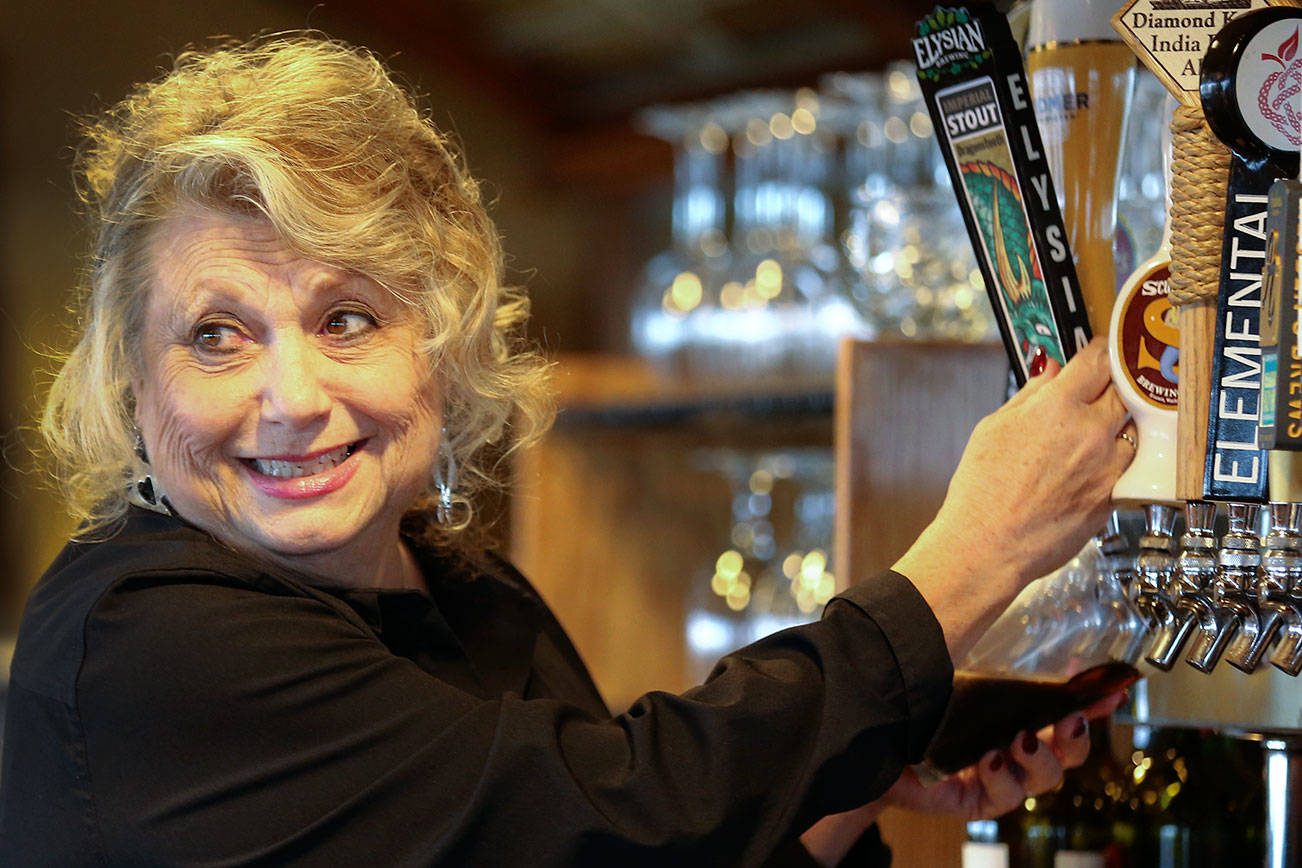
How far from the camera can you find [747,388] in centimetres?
225

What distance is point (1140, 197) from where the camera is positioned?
1.17 meters

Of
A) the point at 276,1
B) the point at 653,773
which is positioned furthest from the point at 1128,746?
the point at 276,1

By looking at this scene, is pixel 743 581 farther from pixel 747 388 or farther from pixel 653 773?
pixel 653 773

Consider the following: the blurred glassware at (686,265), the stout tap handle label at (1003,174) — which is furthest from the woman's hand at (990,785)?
the blurred glassware at (686,265)

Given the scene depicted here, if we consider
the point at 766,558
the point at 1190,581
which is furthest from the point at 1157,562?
the point at 766,558

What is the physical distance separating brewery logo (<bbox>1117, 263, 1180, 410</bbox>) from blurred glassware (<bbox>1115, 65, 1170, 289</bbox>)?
5 centimetres

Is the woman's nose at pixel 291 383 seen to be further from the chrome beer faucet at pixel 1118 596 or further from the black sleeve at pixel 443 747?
the chrome beer faucet at pixel 1118 596

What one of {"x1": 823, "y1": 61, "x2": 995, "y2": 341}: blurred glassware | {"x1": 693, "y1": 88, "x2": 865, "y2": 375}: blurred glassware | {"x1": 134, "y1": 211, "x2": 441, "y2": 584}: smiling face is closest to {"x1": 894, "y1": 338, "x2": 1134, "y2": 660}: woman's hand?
{"x1": 134, "y1": 211, "x2": 441, "y2": 584}: smiling face

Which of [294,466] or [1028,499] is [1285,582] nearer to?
[1028,499]

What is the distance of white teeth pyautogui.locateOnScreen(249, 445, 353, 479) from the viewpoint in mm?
1108

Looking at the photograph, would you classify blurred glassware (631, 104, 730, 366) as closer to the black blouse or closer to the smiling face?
the smiling face

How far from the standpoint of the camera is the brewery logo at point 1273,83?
816 mm

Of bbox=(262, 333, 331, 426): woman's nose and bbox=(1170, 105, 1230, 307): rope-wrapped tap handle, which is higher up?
bbox=(1170, 105, 1230, 307): rope-wrapped tap handle

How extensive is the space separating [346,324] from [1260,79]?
2.24ft
